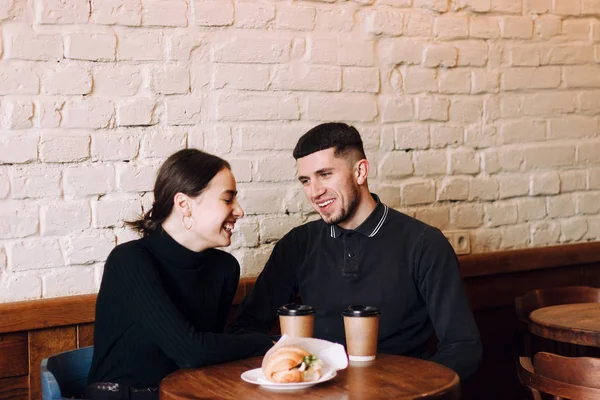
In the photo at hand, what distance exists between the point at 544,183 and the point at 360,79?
3.49 feet

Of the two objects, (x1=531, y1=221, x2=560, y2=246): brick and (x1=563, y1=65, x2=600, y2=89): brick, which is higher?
(x1=563, y1=65, x2=600, y2=89): brick

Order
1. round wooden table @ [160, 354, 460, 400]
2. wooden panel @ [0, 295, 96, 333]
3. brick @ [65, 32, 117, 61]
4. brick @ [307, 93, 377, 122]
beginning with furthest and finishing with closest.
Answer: brick @ [307, 93, 377, 122] < brick @ [65, 32, 117, 61] < wooden panel @ [0, 295, 96, 333] < round wooden table @ [160, 354, 460, 400]

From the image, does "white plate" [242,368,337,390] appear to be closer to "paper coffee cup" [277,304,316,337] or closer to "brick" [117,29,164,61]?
"paper coffee cup" [277,304,316,337]

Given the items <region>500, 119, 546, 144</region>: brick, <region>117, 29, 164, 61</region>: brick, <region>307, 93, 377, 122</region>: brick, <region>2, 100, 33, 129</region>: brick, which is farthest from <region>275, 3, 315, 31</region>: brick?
<region>500, 119, 546, 144</region>: brick

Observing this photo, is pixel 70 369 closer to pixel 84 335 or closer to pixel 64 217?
pixel 84 335

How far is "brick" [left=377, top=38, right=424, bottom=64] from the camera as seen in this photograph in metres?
3.29

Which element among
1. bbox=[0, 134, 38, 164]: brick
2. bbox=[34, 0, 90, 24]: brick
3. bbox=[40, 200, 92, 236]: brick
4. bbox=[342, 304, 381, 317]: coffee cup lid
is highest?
bbox=[34, 0, 90, 24]: brick

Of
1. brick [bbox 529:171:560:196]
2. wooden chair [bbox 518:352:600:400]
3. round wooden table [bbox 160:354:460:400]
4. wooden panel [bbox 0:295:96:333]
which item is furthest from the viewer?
brick [bbox 529:171:560:196]

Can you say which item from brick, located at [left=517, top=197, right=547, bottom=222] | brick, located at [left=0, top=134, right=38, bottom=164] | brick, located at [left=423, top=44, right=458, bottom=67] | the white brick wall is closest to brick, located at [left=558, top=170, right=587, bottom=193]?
the white brick wall

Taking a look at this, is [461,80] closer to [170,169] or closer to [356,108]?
[356,108]

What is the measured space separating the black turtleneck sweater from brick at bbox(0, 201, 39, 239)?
0.41 m

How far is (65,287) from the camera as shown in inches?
103

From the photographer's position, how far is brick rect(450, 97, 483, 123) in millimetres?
3484

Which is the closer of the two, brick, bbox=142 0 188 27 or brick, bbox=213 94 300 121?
brick, bbox=142 0 188 27
